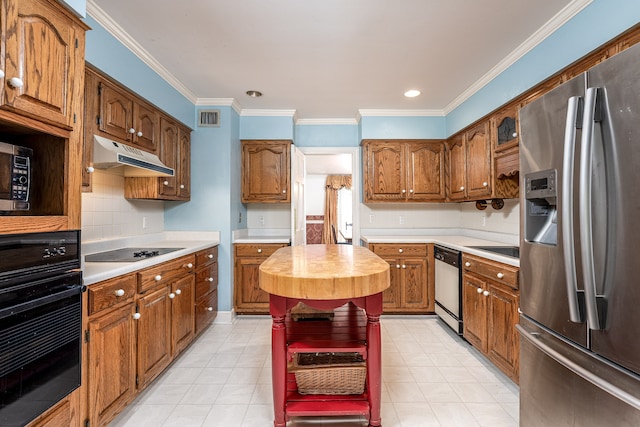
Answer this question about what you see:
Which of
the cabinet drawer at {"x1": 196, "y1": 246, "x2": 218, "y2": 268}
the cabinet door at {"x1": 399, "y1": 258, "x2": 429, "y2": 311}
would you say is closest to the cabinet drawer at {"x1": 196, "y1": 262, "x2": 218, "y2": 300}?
the cabinet drawer at {"x1": 196, "y1": 246, "x2": 218, "y2": 268}

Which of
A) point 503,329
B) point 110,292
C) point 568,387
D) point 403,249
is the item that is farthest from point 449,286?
point 110,292

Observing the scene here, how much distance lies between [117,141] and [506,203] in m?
3.38

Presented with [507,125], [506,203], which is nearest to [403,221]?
[506,203]

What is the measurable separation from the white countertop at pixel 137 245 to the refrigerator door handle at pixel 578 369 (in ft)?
6.73

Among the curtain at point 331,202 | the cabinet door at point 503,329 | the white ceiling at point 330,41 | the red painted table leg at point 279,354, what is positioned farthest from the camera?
the curtain at point 331,202

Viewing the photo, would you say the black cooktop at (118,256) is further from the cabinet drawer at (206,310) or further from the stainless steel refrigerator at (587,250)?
the stainless steel refrigerator at (587,250)

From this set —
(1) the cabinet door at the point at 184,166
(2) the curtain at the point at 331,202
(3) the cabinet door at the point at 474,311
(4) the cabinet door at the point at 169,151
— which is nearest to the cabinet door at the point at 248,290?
(1) the cabinet door at the point at 184,166

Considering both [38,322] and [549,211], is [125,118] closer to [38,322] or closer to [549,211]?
[38,322]

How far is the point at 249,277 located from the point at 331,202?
542 centimetres

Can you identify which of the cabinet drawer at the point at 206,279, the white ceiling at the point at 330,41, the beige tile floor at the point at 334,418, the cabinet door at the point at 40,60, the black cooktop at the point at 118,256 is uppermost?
the white ceiling at the point at 330,41

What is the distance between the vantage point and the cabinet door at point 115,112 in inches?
80.6

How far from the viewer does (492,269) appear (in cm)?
223

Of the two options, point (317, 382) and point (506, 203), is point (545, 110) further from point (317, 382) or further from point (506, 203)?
point (506, 203)

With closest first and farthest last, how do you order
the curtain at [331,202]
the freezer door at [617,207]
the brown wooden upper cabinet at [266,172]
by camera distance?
the freezer door at [617,207], the brown wooden upper cabinet at [266,172], the curtain at [331,202]
